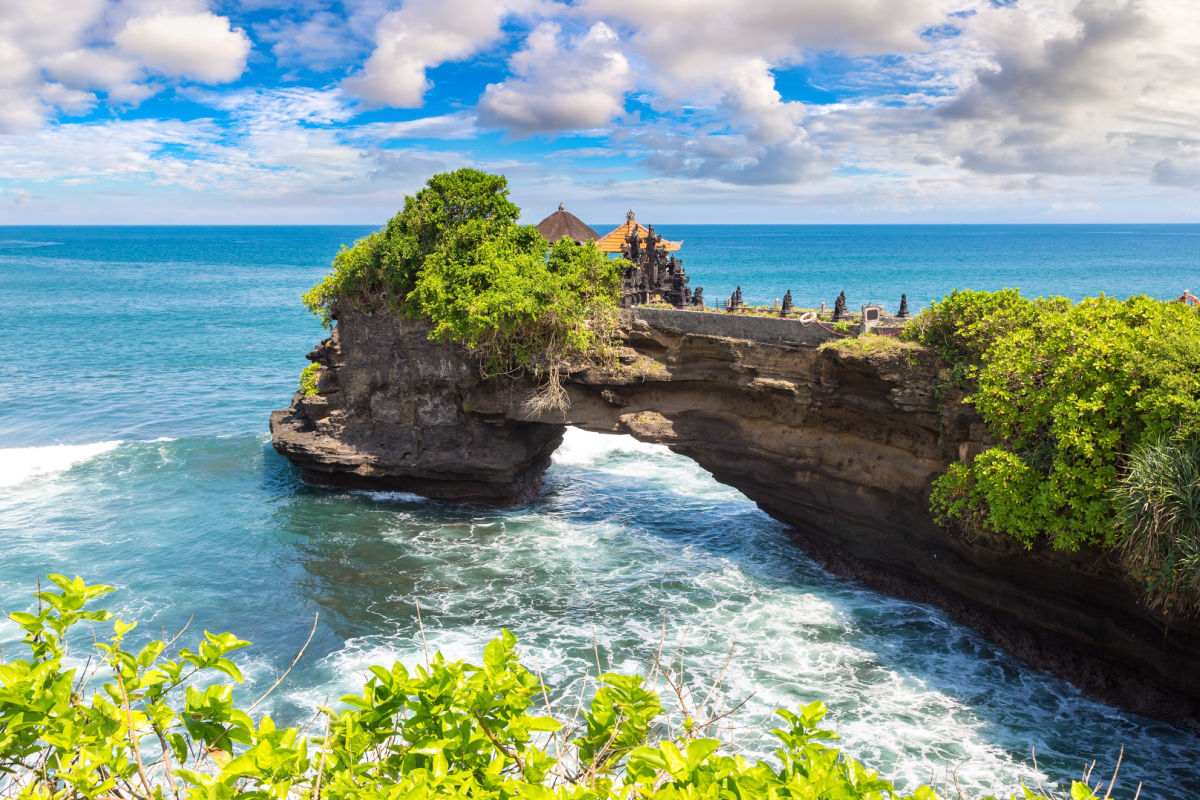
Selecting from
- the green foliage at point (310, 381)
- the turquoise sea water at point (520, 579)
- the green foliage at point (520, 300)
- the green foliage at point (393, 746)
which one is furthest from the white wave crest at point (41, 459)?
the green foliage at point (393, 746)

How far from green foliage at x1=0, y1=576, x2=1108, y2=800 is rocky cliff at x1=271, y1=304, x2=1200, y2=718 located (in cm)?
1280

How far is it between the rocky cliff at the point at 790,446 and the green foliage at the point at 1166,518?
169 cm

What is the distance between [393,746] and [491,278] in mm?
17951

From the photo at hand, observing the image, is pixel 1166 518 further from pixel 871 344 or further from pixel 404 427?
pixel 404 427

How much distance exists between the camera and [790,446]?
20.6 m

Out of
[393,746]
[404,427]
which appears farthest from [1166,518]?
[404,427]

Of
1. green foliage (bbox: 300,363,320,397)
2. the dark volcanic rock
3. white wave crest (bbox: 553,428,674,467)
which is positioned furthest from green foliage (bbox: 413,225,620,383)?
white wave crest (bbox: 553,428,674,467)

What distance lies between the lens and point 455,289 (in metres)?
22.0

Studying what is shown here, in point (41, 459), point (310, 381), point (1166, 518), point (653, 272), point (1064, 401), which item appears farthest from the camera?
point (41, 459)

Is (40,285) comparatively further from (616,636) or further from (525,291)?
(616,636)

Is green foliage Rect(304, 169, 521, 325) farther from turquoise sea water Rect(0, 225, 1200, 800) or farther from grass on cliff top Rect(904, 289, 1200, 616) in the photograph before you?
grass on cliff top Rect(904, 289, 1200, 616)

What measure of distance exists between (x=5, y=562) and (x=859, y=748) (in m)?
20.9

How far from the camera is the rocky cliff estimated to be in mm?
15148

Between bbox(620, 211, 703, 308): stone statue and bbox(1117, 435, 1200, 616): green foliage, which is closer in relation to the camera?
bbox(1117, 435, 1200, 616): green foliage
